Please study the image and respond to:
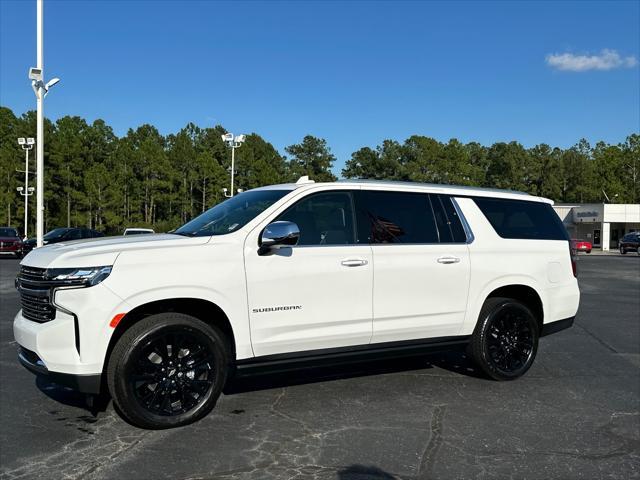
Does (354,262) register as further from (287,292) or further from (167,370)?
(167,370)

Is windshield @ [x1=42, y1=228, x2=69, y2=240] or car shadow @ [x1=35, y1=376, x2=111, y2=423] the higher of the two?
windshield @ [x1=42, y1=228, x2=69, y2=240]

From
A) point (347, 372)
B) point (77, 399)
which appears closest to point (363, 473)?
point (347, 372)

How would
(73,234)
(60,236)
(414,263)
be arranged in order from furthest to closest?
(73,234)
(60,236)
(414,263)

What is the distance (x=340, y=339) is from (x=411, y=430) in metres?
0.92

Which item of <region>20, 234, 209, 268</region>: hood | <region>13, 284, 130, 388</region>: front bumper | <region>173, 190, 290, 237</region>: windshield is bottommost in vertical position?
<region>13, 284, 130, 388</region>: front bumper

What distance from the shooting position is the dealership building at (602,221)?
60.3 m

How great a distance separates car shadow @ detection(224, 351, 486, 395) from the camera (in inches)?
217

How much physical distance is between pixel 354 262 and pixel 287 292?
2.12ft

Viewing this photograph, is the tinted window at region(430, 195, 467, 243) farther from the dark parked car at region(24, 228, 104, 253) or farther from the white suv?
the dark parked car at region(24, 228, 104, 253)

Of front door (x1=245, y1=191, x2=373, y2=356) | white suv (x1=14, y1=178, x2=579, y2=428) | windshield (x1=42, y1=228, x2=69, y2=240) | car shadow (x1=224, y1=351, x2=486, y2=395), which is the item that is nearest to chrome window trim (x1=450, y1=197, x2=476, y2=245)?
white suv (x1=14, y1=178, x2=579, y2=428)

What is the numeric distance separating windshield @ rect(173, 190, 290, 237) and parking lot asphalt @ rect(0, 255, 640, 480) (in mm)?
1485

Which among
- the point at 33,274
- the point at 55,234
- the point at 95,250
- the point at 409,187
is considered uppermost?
the point at 409,187

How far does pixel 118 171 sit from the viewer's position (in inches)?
3076

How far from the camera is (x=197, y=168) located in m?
84.2
